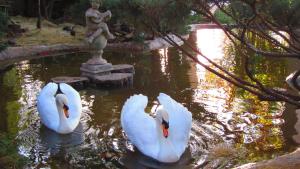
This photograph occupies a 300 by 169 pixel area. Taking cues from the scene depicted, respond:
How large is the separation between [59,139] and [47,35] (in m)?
9.43

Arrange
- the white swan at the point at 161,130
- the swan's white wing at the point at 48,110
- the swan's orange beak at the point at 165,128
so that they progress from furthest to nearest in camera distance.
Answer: the swan's white wing at the point at 48,110
the white swan at the point at 161,130
the swan's orange beak at the point at 165,128

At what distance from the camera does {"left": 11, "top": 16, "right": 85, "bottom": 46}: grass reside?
45.9 ft

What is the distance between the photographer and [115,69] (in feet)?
31.2

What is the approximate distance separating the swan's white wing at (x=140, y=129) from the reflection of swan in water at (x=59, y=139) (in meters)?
0.74

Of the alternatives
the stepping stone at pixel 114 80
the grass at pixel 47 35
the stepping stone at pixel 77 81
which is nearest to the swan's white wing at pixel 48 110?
the stepping stone at pixel 77 81

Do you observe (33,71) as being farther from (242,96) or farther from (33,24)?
(33,24)

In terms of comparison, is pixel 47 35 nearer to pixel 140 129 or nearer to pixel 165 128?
pixel 140 129

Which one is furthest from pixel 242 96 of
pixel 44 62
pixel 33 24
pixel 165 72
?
pixel 33 24

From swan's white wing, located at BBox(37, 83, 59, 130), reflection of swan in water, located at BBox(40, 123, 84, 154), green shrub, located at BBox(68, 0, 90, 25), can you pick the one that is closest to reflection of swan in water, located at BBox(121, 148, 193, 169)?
reflection of swan in water, located at BBox(40, 123, 84, 154)

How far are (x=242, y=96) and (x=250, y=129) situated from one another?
1730 mm

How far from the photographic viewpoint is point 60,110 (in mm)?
6066

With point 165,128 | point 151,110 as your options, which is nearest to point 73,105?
point 151,110

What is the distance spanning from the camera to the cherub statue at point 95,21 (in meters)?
8.84

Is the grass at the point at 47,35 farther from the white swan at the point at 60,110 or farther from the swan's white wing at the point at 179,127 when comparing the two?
the swan's white wing at the point at 179,127
